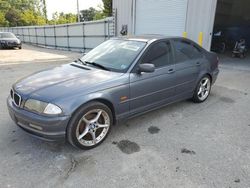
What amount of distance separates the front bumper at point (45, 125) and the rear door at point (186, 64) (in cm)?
223

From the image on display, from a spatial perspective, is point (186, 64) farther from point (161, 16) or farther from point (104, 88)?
point (161, 16)

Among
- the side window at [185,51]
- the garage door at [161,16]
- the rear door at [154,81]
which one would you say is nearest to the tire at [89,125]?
the rear door at [154,81]

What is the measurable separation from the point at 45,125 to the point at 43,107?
21 centimetres

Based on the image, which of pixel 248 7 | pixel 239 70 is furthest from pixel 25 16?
pixel 239 70

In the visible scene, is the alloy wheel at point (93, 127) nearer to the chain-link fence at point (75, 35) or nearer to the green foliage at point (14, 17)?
the chain-link fence at point (75, 35)

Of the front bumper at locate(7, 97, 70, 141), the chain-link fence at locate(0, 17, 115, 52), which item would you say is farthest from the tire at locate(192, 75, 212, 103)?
the chain-link fence at locate(0, 17, 115, 52)

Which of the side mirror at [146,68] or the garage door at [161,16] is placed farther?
the garage door at [161,16]

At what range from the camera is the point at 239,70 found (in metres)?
7.87

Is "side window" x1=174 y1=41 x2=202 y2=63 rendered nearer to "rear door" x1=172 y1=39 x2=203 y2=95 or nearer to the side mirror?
"rear door" x1=172 y1=39 x2=203 y2=95

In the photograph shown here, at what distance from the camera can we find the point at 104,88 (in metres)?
2.88

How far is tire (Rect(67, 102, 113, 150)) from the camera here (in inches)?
105

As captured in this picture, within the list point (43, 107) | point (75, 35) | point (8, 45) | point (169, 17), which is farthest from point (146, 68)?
point (8, 45)

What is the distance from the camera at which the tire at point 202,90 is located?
14.7 ft

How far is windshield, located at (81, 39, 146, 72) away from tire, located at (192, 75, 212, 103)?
5.50 feet
